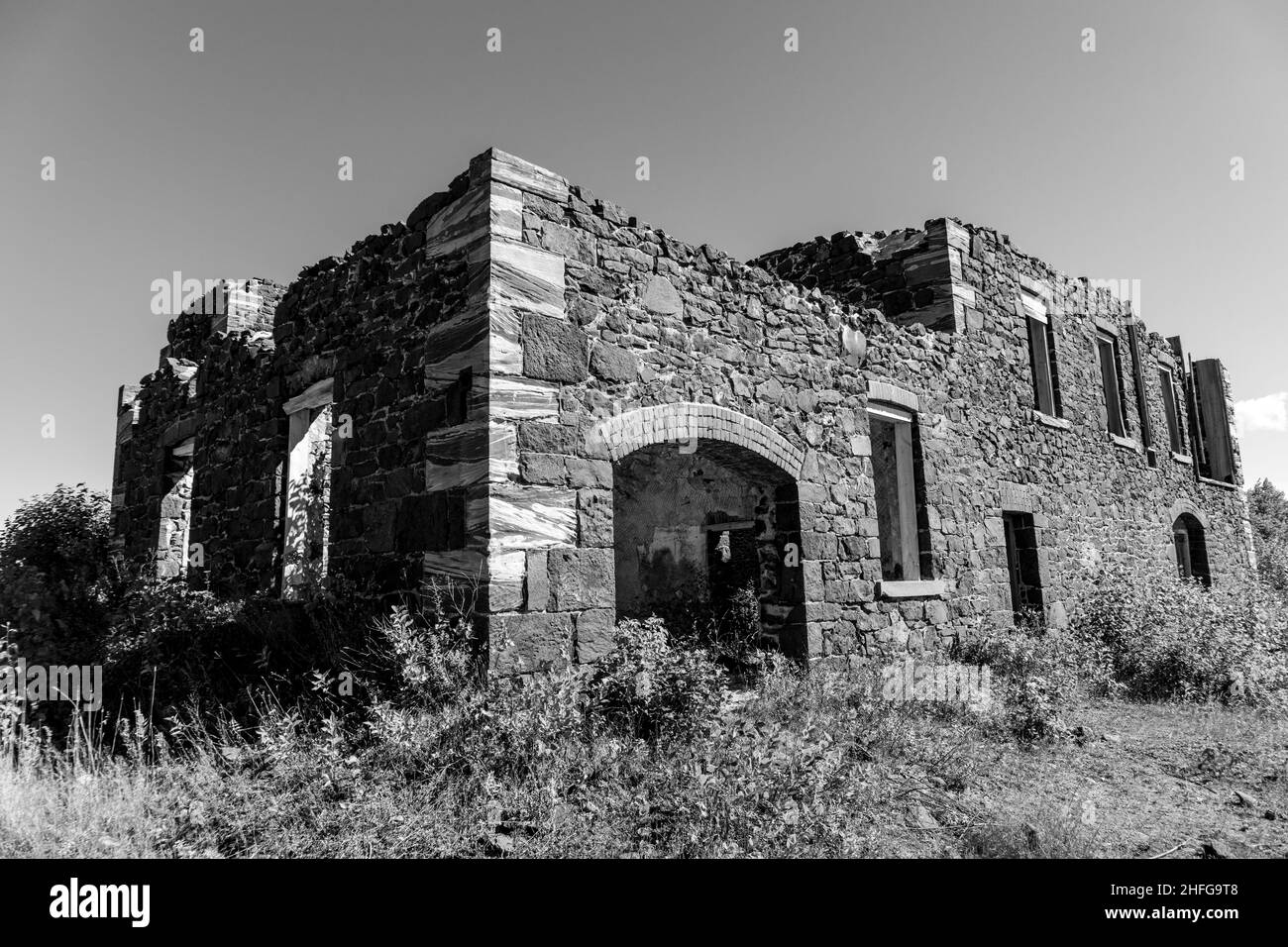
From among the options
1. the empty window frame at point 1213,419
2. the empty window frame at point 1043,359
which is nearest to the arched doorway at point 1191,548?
the empty window frame at point 1213,419

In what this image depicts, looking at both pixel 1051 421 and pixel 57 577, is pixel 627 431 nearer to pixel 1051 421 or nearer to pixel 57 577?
pixel 1051 421

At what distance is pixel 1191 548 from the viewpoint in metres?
15.0

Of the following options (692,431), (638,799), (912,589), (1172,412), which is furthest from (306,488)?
(1172,412)

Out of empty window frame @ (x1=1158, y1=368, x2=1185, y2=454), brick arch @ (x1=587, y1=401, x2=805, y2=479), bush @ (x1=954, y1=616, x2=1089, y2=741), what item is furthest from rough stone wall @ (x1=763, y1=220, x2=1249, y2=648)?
brick arch @ (x1=587, y1=401, x2=805, y2=479)

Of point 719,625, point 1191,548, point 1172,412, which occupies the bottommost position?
point 719,625

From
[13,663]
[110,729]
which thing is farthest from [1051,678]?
[13,663]

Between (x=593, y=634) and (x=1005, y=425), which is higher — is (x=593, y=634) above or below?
below

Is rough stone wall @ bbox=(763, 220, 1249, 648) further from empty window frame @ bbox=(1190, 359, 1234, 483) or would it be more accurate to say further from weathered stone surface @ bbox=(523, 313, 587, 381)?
weathered stone surface @ bbox=(523, 313, 587, 381)

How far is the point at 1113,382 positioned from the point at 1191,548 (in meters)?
4.09
